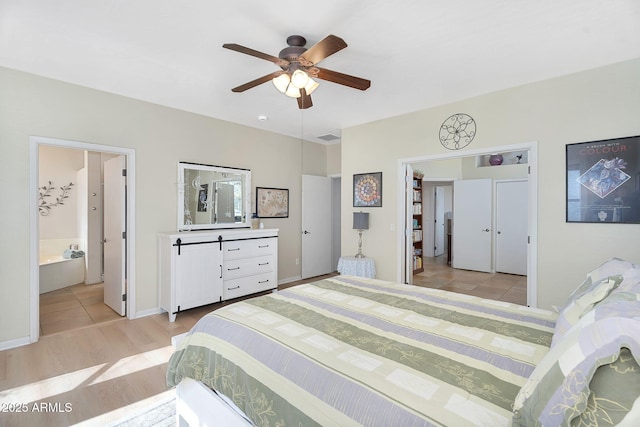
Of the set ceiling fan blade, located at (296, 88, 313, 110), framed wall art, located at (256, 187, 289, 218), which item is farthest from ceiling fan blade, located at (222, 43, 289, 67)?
framed wall art, located at (256, 187, 289, 218)

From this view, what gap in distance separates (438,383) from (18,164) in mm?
3930

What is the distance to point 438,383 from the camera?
100 cm

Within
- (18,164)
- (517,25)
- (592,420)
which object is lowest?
(592,420)

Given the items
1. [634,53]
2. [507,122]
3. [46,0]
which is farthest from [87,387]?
[634,53]

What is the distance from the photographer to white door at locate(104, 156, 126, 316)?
11.7 feet

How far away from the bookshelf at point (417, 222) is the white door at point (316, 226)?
1.81 metres

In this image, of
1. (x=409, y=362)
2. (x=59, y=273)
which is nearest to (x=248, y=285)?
(x=59, y=273)

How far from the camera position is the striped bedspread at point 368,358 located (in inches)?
36.9

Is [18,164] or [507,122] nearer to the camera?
[18,164]

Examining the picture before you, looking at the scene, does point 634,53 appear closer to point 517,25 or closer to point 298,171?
point 517,25

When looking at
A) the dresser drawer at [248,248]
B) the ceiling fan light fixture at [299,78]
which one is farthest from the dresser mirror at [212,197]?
the ceiling fan light fixture at [299,78]

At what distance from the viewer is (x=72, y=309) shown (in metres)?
3.84

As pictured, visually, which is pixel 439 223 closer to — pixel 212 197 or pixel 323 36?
pixel 212 197

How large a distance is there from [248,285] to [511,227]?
5.35 m
